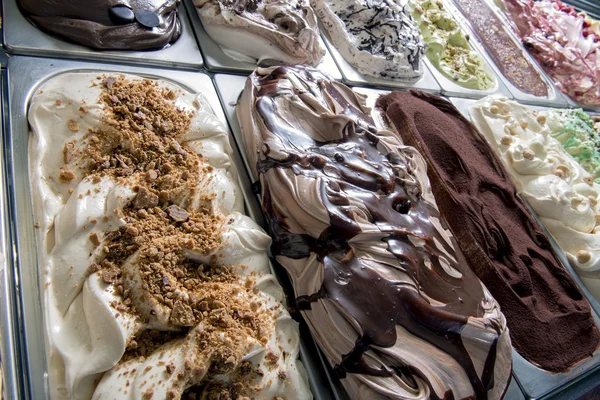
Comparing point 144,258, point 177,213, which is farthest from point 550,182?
point 144,258

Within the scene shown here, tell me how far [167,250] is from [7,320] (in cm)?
41

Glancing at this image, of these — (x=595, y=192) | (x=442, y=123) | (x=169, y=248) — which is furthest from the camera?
(x=595, y=192)

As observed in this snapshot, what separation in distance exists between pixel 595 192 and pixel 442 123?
115cm

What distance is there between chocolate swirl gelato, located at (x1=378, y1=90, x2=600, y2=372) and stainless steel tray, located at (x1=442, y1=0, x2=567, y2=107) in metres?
1.13

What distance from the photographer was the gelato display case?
1.12 meters

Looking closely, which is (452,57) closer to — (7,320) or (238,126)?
(238,126)

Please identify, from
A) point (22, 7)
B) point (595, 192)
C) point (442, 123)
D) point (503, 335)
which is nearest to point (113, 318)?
point (503, 335)

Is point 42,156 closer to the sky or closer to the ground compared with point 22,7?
closer to the ground

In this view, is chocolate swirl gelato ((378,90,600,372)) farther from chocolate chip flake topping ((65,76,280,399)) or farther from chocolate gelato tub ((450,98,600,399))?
chocolate chip flake topping ((65,76,280,399))

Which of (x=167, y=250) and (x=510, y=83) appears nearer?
(x=167, y=250)

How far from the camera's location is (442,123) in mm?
2207

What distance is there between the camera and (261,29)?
6.73 feet

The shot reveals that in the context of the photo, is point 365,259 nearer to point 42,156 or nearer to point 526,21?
point 42,156

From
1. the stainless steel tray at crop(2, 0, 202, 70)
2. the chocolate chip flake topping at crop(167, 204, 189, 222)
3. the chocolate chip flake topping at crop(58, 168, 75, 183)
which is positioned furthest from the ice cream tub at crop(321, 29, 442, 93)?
the chocolate chip flake topping at crop(58, 168, 75, 183)
